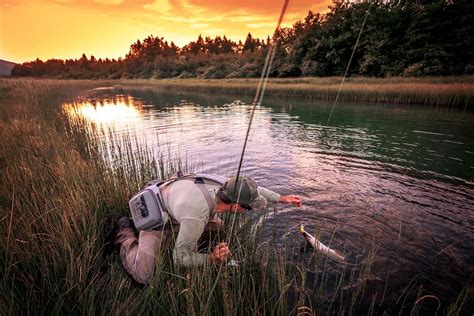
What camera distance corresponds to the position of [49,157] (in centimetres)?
522

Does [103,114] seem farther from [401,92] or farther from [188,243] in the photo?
[401,92]

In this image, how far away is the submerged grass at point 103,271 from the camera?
2174mm

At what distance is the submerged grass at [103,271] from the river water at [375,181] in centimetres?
62

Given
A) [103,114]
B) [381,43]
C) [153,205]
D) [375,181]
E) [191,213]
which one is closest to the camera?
Answer: [191,213]

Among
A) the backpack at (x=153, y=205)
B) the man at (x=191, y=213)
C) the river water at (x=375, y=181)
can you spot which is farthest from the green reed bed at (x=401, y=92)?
the backpack at (x=153, y=205)

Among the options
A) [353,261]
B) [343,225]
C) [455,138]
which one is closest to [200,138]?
[343,225]

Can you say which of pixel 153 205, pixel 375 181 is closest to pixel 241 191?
pixel 153 205

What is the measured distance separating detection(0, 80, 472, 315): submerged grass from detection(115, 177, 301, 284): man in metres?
0.13

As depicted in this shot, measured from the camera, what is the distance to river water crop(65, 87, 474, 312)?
4.09 metres

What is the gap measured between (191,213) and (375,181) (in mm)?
6472

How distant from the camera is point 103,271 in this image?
3.02 meters

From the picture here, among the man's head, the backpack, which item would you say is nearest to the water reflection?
the backpack

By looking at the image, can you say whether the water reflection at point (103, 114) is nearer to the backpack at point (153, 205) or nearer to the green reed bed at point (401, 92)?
the backpack at point (153, 205)

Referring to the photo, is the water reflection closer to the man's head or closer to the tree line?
the man's head
